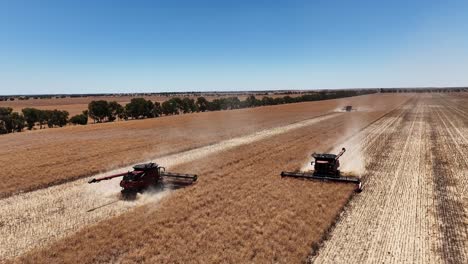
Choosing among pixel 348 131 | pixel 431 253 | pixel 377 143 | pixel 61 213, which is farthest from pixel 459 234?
pixel 348 131

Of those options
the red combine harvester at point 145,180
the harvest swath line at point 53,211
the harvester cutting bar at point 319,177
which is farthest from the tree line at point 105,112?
the harvester cutting bar at point 319,177

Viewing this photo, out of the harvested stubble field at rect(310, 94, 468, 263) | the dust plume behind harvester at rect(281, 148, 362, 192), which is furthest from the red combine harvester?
the harvested stubble field at rect(310, 94, 468, 263)

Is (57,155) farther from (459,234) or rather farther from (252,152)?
(459,234)

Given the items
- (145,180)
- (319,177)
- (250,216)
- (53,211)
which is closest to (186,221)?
(250,216)

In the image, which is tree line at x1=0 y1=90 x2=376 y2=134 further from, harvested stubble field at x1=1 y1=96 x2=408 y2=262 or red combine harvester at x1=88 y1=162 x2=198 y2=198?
red combine harvester at x1=88 y1=162 x2=198 y2=198

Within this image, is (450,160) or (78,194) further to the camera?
(450,160)

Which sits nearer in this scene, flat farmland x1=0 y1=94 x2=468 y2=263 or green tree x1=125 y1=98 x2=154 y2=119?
flat farmland x1=0 y1=94 x2=468 y2=263
